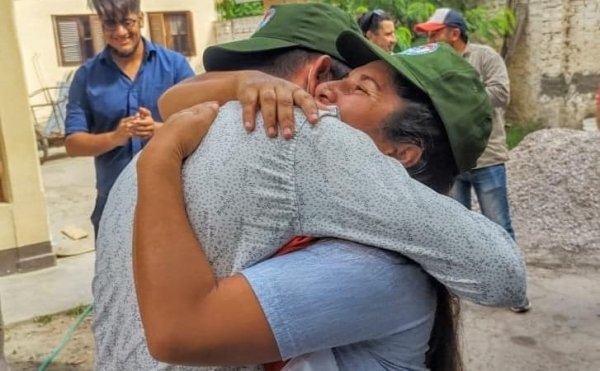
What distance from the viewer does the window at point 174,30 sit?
15867 millimetres

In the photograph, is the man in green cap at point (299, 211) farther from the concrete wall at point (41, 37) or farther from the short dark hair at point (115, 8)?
the concrete wall at point (41, 37)

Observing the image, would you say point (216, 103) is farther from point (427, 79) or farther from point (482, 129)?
point (482, 129)

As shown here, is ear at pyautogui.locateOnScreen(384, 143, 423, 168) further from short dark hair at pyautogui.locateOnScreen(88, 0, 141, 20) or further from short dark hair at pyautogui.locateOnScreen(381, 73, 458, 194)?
short dark hair at pyautogui.locateOnScreen(88, 0, 141, 20)

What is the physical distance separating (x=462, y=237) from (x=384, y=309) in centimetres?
15

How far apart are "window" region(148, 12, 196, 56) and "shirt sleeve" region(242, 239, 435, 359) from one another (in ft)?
51.5

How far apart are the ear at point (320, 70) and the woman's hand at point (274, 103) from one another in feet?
0.56

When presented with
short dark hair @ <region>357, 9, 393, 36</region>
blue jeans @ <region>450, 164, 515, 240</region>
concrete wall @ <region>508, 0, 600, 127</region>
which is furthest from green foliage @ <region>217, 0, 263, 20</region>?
blue jeans @ <region>450, 164, 515, 240</region>

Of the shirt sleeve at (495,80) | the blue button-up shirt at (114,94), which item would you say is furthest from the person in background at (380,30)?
the blue button-up shirt at (114,94)

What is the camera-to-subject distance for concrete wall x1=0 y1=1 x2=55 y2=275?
488cm

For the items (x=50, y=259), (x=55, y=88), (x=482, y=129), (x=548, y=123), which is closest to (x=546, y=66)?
(x=548, y=123)

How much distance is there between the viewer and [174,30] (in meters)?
16.3

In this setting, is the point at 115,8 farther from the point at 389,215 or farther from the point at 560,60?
the point at 560,60

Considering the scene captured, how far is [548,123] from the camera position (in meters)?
9.42

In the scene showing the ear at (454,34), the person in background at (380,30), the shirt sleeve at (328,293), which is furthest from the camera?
the person in background at (380,30)
